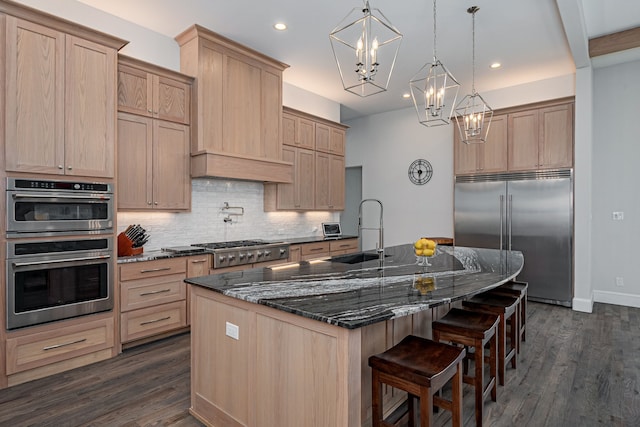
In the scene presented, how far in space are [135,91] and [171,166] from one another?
2.61ft

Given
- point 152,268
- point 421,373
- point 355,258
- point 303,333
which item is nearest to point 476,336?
point 421,373

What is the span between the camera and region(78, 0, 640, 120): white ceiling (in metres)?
3.46

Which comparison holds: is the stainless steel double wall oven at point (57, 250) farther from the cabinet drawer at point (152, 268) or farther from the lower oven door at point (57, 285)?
the cabinet drawer at point (152, 268)

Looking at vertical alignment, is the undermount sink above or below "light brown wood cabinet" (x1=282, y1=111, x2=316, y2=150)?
below

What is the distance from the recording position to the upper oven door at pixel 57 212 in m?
2.67

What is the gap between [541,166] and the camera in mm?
5023

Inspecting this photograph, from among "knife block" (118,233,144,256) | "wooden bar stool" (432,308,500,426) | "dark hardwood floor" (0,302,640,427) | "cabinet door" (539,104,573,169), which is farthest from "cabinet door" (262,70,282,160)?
"cabinet door" (539,104,573,169)

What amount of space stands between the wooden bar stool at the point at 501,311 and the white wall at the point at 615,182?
122 inches

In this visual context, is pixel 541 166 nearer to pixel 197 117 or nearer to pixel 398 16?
pixel 398 16

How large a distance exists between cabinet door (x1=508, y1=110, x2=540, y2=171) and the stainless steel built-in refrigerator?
0.54 ft

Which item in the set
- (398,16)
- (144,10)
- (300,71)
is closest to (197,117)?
(144,10)

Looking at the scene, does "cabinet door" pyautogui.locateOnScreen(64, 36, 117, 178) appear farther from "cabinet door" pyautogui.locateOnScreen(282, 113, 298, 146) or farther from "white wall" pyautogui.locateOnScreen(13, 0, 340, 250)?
"cabinet door" pyautogui.locateOnScreen(282, 113, 298, 146)

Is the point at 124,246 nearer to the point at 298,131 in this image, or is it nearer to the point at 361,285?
the point at 361,285

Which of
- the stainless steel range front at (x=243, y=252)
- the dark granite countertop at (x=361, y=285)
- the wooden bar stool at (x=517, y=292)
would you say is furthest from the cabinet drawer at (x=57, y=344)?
the wooden bar stool at (x=517, y=292)
